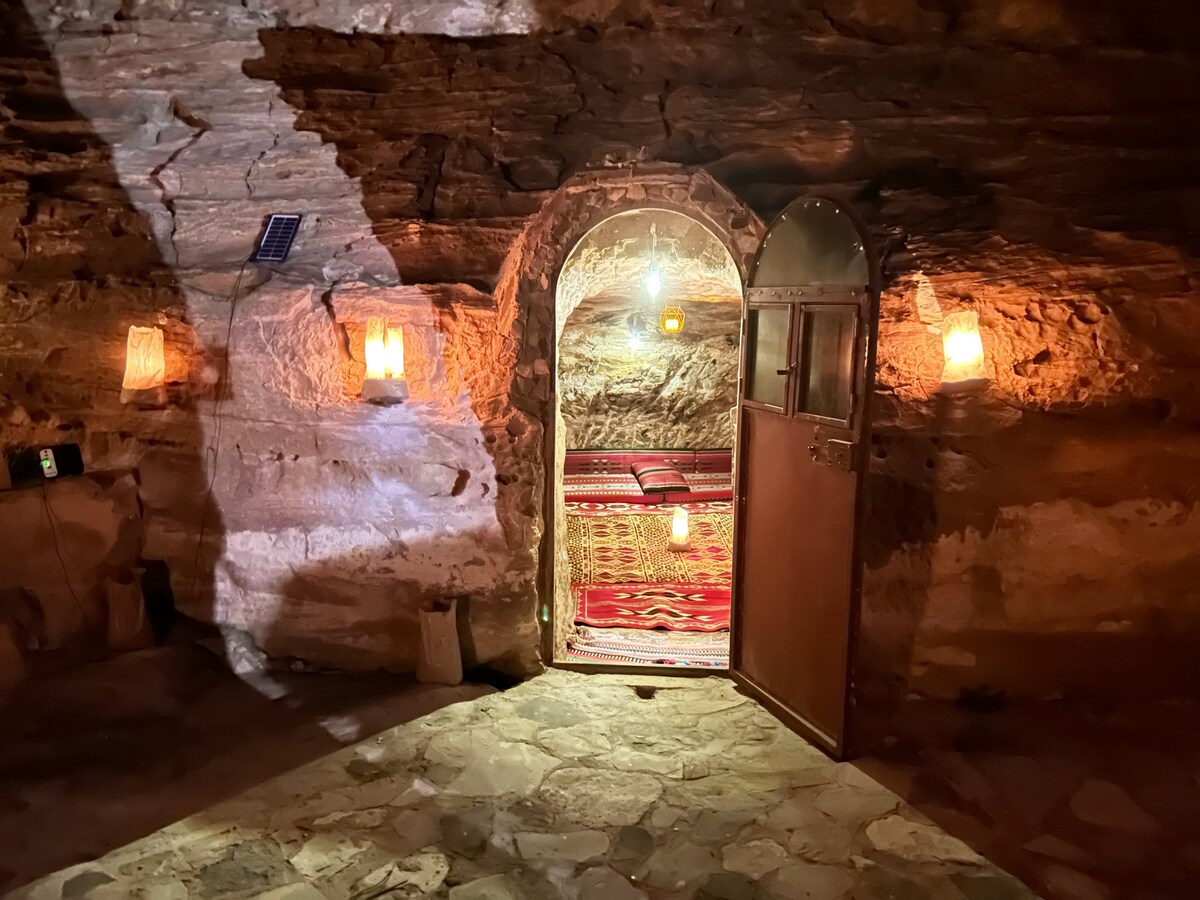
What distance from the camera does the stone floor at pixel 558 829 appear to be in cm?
291

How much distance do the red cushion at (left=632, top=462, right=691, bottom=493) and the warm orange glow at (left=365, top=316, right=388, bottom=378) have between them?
473 centimetres

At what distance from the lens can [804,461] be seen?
3.76 metres

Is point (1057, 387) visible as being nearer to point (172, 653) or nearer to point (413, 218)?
point (413, 218)

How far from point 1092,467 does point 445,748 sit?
3.33m

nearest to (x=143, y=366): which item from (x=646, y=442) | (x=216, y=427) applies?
(x=216, y=427)

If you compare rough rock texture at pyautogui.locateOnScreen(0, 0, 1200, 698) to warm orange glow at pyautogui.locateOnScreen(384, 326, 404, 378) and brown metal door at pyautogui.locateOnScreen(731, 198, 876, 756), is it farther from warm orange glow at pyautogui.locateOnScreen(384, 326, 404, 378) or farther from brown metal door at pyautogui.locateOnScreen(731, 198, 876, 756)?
brown metal door at pyautogui.locateOnScreen(731, 198, 876, 756)

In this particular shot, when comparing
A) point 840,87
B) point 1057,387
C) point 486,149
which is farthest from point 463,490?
point 1057,387

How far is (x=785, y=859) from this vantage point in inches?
120

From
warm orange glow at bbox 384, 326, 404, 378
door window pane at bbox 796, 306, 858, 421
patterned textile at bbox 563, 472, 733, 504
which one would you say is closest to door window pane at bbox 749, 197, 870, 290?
door window pane at bbox 796, 306, 858, 421

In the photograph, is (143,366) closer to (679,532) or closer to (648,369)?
(679,532)

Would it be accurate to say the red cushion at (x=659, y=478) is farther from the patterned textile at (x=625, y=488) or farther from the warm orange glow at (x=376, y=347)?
the warm orange glow at (x=376, y=347)

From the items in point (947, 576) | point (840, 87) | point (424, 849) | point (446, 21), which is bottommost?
point (424, 849)

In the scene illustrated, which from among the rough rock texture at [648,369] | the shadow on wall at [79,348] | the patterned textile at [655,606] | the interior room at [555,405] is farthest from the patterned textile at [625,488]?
the shadow on wall at [79,348]

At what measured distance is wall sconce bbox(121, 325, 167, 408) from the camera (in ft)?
13.3
